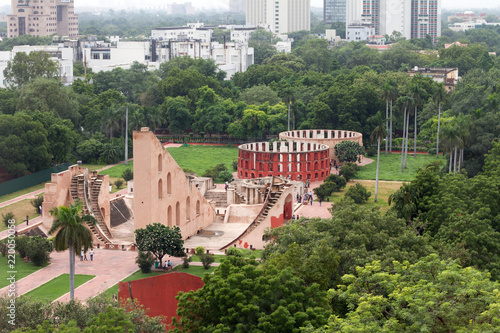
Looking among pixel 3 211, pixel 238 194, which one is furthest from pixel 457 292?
pixel 3 211

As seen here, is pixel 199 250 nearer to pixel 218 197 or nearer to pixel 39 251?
pixel 39 251

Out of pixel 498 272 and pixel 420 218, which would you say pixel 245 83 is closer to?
pixel 420 218

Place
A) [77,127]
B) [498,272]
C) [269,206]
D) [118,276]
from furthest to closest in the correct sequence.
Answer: [77,127] → [269,206] → [118,276] → [498,272]

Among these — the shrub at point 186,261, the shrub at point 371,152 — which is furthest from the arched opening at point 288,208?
the shrub at point 371,152

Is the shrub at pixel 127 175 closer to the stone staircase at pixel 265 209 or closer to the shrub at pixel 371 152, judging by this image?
the stone staircase at pixel 265 209

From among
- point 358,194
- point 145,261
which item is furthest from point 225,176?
point 145,261

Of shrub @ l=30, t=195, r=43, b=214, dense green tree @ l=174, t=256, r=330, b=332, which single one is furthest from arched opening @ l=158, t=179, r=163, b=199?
dense green tree @ l=174, t=256, r=330, b=332
